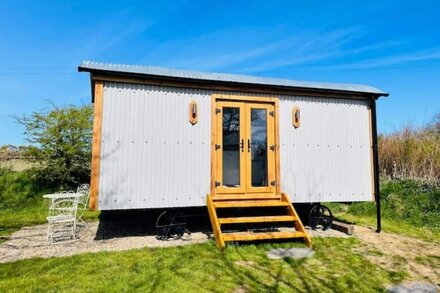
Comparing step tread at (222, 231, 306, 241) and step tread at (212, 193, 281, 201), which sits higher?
step tread at (212, 193, 281, 201)

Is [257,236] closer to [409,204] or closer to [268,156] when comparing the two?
[268,156]

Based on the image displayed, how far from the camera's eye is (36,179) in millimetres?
10688

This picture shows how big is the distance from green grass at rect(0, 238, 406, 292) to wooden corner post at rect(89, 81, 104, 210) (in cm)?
109

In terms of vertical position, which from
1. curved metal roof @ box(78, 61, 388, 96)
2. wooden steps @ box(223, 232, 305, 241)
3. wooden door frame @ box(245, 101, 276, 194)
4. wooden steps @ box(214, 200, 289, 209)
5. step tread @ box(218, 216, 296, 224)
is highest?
curved metal roof @ box(78, 61, 388, 96)

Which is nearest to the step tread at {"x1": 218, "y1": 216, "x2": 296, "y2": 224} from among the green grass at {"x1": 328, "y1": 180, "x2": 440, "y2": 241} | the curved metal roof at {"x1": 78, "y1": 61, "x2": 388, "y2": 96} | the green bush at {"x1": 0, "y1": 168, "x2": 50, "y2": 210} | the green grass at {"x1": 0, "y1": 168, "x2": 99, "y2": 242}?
the curved metal roof at {"x1": 78, "y1": 61, "x2": 388, "y2": 96}

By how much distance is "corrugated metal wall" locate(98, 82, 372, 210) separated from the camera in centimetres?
566

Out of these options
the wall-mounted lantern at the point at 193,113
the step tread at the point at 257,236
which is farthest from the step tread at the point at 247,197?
the wall-mounted lantern at the point at 193,113

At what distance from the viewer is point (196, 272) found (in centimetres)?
398

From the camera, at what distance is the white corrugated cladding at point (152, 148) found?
18.4 ft

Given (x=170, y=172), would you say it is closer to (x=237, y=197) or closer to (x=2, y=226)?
(x=237, y=197)

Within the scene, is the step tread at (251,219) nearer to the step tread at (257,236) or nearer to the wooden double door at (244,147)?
the step tread at (257,236)

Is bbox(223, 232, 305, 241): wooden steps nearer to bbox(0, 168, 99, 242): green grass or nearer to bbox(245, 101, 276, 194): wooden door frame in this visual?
bbox(245, 101, 276, 194): wooden door frame

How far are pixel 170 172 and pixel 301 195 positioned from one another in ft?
9.72

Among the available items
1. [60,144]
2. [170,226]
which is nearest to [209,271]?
[170,226]
